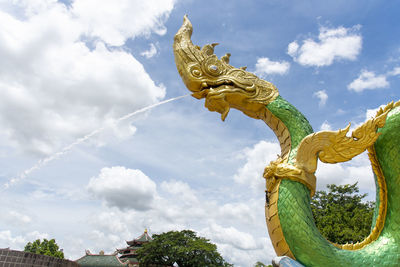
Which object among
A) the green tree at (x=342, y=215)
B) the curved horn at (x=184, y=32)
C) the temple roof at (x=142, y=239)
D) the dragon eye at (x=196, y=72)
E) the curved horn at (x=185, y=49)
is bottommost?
the dragon eye at (x=196, y=72)

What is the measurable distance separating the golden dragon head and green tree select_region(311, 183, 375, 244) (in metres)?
14.0

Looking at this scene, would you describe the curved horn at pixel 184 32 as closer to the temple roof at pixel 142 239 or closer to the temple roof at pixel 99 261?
the temple roof at pixel 99 261

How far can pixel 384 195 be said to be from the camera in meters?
3.59

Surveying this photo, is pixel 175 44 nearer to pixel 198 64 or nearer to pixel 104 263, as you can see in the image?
pixel 198 64

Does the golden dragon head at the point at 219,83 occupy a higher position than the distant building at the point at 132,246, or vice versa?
the distant building at the point at 132,246

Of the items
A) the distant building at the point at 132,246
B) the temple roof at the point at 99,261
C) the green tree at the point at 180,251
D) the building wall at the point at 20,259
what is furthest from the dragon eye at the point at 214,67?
the distant building at the point at 132,246

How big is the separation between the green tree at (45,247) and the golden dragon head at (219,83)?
Answer: 31718 millimetres

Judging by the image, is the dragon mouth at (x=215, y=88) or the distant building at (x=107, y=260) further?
the distant building at (x=107, y=260)

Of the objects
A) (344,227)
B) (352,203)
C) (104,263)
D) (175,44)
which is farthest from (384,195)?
(104,263)

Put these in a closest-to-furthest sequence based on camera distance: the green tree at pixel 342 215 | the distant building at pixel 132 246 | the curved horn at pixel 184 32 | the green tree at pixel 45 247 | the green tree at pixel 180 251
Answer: the curved horn at pixel 184 32
the green tree at pixel 342 215
the green tree at pixel 180 251
the green tree at pixel 45 247
the distant building at pixel 132 246

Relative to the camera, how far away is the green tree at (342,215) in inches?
628

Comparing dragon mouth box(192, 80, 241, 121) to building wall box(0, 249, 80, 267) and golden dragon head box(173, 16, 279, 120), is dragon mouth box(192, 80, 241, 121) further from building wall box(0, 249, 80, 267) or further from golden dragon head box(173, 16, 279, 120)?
building wall box(0, 249, 80, 267)

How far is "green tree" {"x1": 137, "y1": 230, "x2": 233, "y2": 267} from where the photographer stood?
26.1 meters

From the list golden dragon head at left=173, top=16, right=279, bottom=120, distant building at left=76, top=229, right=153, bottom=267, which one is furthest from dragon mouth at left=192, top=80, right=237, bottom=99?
distant building at left=76, top=229, right=153, bottom=267
